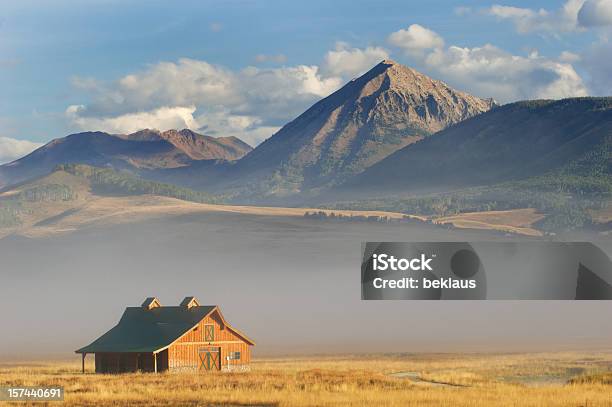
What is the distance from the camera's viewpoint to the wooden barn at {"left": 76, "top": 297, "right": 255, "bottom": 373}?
102 meters

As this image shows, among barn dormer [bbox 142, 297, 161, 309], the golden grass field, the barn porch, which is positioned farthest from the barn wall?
barn dormer [bbox 142, 297, 161, 309]

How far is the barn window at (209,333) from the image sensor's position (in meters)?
105

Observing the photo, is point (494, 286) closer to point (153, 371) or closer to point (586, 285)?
point (586, 285)

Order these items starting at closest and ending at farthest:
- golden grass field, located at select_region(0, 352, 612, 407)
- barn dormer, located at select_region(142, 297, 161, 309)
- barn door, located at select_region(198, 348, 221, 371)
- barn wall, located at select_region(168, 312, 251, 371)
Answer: golden grass field, located at select_region(0, 352, 612, 407) < barn wall, located at select_region(168, 312, 251, 371) < barn door, located at select_region(198, 348, 221, 371) < barn dormer, located at select_region(142, 297, 161, 309)

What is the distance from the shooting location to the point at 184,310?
105625mm

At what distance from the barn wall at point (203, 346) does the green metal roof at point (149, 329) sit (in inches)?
35.2

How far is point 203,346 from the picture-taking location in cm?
10444

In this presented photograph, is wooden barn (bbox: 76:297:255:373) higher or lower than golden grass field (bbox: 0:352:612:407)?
higher

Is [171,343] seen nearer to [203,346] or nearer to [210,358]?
[203,346]

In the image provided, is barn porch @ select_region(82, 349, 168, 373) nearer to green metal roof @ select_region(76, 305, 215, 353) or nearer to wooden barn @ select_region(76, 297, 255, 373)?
wooden barn @ select_region(76, 297, 255, 373)

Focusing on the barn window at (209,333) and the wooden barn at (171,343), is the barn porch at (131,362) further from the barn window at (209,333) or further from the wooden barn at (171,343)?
the barn window at (209,333)
